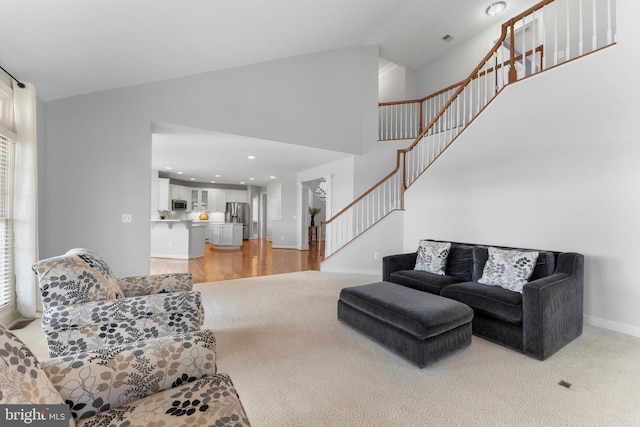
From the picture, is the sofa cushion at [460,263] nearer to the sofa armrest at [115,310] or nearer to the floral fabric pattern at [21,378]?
the sofa armrest at [115,310]

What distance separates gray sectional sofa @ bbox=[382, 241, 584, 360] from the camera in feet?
7.02

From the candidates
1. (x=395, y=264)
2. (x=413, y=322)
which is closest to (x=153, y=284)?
(x=413, y=322)

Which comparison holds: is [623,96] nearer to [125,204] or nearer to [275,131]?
[275,131]

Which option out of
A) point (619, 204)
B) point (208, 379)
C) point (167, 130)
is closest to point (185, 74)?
point (167, 130)

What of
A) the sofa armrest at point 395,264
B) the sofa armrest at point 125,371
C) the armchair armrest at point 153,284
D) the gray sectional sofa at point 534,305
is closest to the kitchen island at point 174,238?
the armchair armrest at point 153,284

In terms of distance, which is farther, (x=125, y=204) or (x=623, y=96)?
(x=125, y=204)

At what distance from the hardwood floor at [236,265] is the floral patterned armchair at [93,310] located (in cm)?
293

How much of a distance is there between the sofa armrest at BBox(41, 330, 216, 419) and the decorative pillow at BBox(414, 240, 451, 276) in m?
2.95

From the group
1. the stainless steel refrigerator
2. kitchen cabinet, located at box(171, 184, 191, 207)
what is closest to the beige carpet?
kitchen cabinet, located at box(171, 184, 191, 207)

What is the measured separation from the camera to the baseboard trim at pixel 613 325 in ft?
8.43

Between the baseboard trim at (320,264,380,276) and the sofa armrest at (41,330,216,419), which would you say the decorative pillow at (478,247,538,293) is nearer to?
the baseboard trim at (320,264,380,276)

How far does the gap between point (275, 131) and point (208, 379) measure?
415cm

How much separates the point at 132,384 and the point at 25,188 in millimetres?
2965

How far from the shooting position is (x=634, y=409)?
161 cm
